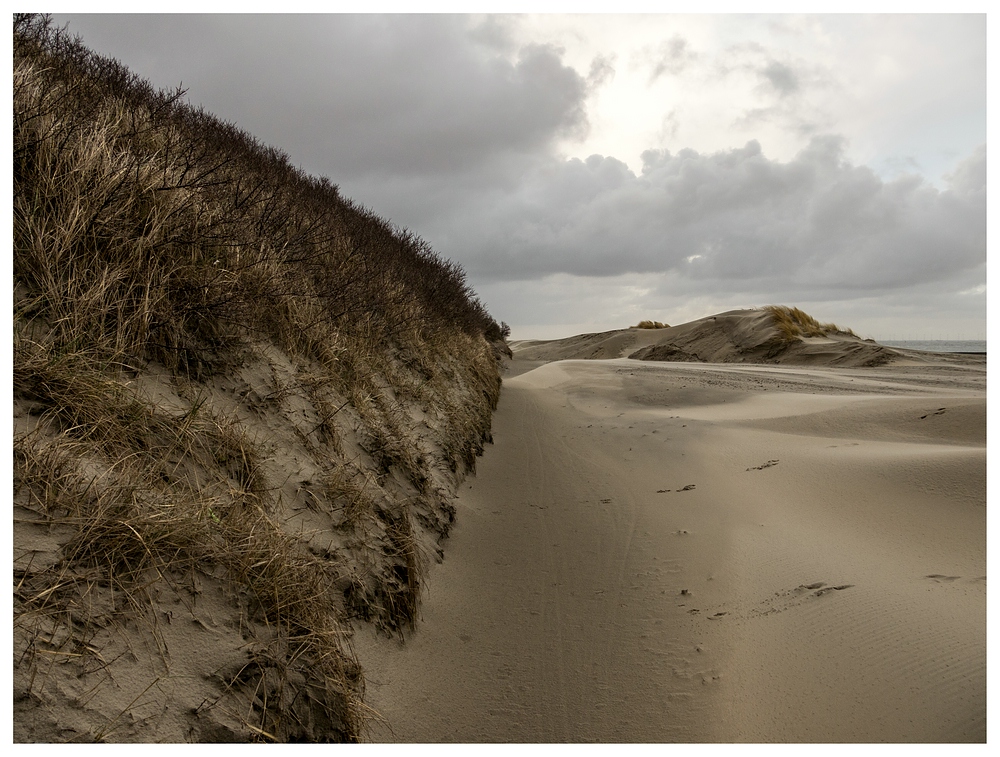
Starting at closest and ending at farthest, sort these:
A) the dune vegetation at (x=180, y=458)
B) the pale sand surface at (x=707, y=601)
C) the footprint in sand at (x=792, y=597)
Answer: the dune vegetation at (x=180, y=458) → the pale sand surface at (x=707, y=601) → the footprint in sand at (x=792, y=597)

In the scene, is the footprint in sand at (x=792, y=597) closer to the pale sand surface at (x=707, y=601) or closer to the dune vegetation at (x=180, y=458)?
the pale sand surface at (x=707, y=601)

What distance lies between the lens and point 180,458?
8.61ft

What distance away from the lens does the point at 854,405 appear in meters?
9.12

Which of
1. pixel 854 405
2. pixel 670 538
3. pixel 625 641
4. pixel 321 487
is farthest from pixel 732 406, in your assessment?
pixel 321 487

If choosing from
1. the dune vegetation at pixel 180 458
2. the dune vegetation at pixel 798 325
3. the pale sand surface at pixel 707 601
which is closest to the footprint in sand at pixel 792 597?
the pale sand surface at pixel 707 601

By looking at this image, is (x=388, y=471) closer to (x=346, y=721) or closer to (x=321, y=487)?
(x=321, y=487)

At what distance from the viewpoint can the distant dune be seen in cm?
2093

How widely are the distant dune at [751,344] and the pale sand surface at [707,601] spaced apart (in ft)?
49.7

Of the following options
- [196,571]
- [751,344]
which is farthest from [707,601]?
[751,344]

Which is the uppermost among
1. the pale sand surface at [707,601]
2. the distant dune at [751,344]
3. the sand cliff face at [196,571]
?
the distant dune at [751,344]

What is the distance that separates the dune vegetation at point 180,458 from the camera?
1.85 meters

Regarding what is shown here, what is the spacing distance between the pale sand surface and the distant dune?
1516 centimetres

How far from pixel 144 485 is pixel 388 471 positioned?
2.04m

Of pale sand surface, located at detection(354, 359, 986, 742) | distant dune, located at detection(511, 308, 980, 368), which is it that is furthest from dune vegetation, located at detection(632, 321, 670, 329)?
pale sand surface, located at detection(354, 359, 986, 742)
